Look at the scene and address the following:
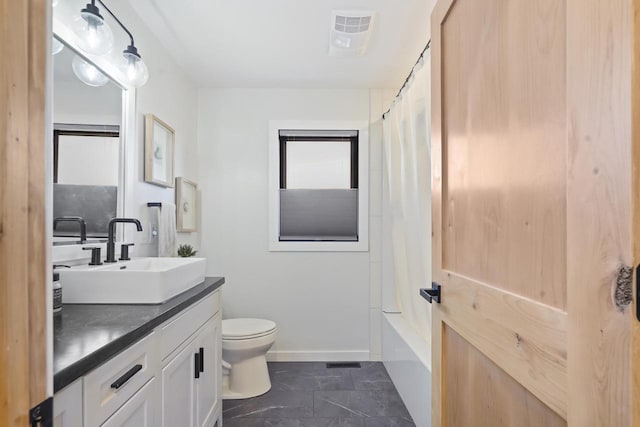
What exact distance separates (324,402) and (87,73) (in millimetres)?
2217

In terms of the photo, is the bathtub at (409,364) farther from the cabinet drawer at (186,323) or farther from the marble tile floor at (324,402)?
the cabinet drawer at (186,323)

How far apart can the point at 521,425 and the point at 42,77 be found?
1.06 meters

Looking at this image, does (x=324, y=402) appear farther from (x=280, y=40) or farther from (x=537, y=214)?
(x=280, y=40)

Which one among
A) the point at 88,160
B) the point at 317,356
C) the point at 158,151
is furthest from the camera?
the point at 317,356

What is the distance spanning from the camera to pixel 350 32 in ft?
6.97

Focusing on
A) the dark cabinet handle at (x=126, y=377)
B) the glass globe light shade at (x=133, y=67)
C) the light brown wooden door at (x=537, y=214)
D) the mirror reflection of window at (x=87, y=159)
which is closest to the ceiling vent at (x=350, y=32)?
the light brown wooden door at (x=537, y=214)

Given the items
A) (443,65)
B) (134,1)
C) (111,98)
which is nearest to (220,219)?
(111,98)

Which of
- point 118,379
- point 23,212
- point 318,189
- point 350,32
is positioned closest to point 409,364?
point 318,189

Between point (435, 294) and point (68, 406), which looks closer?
point (68, 406)

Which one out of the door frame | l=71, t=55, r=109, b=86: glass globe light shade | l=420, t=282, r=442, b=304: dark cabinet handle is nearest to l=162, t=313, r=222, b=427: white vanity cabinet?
the door frame

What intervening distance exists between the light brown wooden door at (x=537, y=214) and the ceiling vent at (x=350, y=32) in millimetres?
919

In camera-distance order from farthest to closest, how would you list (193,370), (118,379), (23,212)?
(193,370)
(118,379)
(23,212)

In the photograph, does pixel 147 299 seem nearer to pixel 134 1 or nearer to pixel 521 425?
pixel 521 425

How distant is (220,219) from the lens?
305 centimetres
